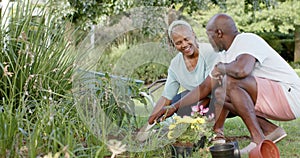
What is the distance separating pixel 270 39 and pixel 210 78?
1167 cm

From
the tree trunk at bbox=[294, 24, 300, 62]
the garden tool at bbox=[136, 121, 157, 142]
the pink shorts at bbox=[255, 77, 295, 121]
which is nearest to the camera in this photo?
the garden tool at bbox=[136, 121, 157, 142]

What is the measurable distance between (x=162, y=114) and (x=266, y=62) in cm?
74

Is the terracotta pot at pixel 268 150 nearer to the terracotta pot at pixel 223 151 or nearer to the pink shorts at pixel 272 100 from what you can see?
the terracotta pot at pixel 223 151

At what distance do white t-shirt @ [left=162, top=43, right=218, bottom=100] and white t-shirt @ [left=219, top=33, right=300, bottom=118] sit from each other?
0.10 metres

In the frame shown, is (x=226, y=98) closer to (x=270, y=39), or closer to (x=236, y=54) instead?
(x=236, y=54)

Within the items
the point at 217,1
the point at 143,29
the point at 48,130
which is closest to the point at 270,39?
the point at 217,1

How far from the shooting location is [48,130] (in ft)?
7.76

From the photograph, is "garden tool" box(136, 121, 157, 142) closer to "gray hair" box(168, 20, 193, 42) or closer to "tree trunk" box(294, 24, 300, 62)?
"gray hair" box(168, 20, 193, 42)

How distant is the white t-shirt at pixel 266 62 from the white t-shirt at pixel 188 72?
0.10 metres

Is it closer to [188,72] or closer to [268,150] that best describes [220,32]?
[188,72]

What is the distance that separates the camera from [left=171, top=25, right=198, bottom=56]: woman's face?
10.0ft

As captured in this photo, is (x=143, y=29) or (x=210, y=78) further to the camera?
(x=143, y=29)

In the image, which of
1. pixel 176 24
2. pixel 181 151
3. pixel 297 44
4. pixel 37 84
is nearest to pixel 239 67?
pixel 176 24

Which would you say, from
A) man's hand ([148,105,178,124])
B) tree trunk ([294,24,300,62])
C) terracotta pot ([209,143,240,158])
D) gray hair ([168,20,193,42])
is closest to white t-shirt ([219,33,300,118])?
gray hair ([168,20,193,42])
